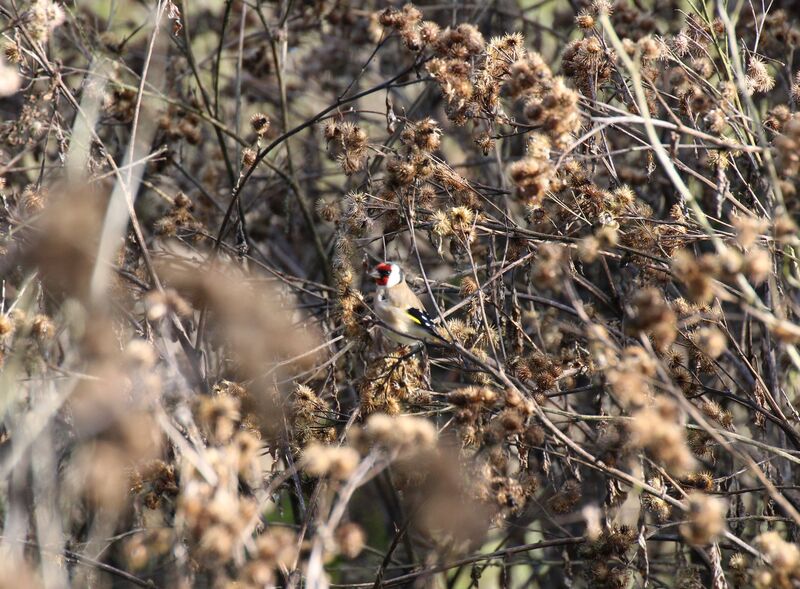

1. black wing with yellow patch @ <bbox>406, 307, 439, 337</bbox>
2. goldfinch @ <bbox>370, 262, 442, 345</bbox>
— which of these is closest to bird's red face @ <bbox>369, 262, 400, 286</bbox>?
goldfinch @ <bbox>370, 262, 442, 345</bbox>

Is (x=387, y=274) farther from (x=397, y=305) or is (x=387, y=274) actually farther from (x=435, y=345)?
(x=435, y=345)

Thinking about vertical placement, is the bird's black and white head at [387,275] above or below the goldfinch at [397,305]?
above

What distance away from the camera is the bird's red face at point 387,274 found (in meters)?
4.76

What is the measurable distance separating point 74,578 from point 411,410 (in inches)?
65.7

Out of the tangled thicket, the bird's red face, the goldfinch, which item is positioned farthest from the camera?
the bird's red face

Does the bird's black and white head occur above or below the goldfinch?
above

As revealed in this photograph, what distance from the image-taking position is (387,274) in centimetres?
479

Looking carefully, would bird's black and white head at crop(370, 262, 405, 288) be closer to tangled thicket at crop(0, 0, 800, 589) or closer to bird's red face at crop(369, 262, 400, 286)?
bird's red face at crop(369, 262, 400, 286)

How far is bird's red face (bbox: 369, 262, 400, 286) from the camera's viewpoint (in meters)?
4.76

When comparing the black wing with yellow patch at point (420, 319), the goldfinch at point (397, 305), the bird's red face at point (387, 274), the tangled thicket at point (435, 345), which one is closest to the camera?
the tangled thicket at point (435, 345)

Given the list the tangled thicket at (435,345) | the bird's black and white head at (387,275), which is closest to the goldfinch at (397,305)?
the bird's black and white head at (387,275)

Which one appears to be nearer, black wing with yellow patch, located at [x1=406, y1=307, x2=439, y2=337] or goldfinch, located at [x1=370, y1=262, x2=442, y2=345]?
black wing with yellow patch, located at [x1=406, y1=307, x2=439, y2=337]

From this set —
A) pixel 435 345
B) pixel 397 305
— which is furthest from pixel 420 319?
pixel 397 305

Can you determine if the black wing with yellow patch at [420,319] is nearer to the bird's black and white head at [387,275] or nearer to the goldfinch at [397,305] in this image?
the goldfinch at [397,305]
